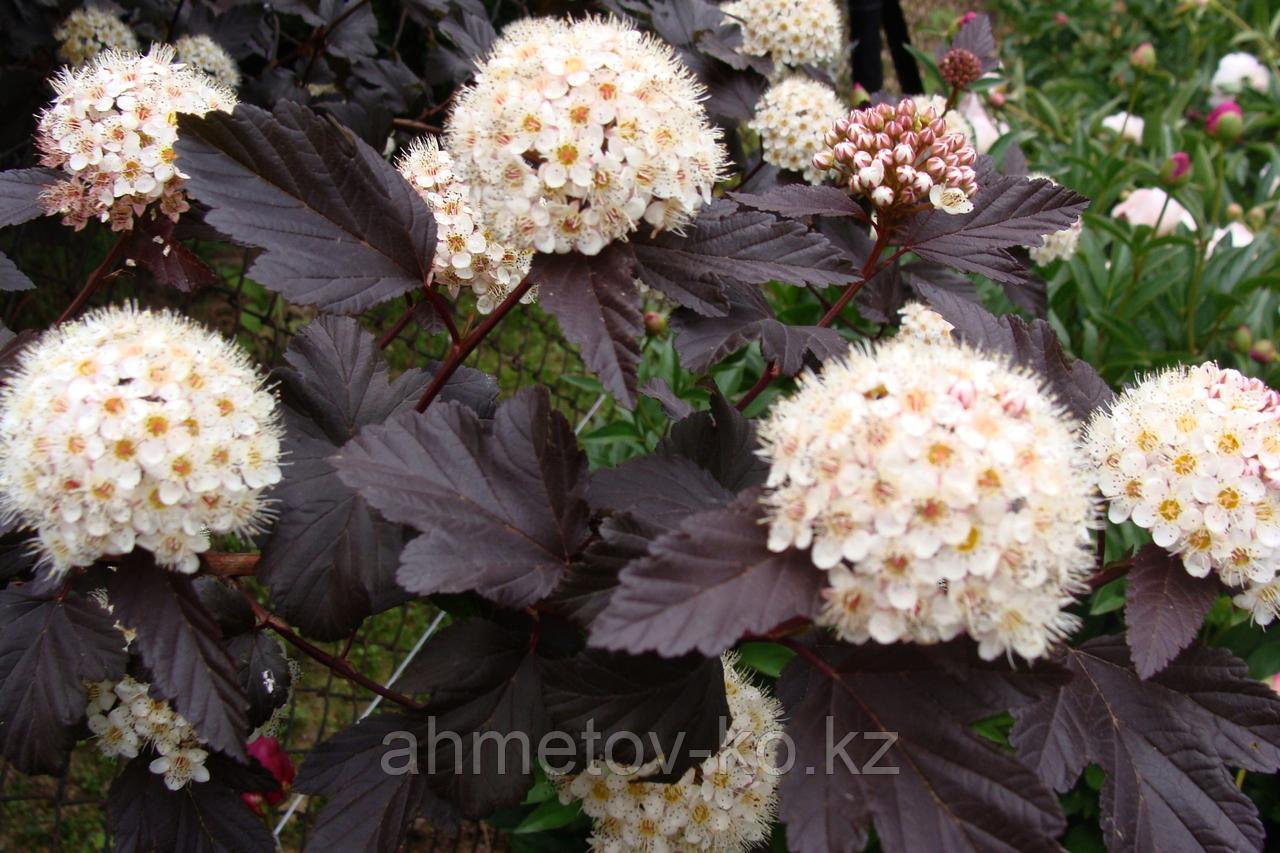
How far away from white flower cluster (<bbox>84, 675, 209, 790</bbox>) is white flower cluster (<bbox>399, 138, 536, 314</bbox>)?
73cm

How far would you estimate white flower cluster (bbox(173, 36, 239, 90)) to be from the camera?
2.30 meters

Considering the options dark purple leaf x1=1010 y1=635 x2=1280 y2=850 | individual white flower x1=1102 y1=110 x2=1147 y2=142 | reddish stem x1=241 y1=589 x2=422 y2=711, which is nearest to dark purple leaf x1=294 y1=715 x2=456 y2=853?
reddish stem x1=241 y1=589 x2=422 y2=711

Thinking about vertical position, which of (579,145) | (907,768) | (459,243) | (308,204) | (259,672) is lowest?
(259,672)

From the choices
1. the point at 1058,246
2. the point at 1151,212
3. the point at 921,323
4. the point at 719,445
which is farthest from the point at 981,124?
the point at 719,445

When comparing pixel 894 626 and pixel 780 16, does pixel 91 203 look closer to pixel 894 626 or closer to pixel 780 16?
pixel 894 626

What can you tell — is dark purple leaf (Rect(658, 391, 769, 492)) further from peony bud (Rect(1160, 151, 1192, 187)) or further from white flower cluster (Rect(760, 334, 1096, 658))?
peony bud (Rect(1160, 151, 1192, 187))

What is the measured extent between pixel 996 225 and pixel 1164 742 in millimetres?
732

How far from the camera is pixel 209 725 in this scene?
0.98 meters

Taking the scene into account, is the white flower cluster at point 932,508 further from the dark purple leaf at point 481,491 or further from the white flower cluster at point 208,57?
the white flower cluster at point 208,57

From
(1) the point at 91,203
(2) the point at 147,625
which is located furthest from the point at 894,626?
(1) the point at 91,203

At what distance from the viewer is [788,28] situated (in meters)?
2.29

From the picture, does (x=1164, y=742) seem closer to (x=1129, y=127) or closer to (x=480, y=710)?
(x=480, y=710)

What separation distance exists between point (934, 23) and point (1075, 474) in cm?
523

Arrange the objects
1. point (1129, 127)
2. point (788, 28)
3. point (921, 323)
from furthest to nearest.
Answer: point (1129, 127), point (788, 28), point (921, 323)
